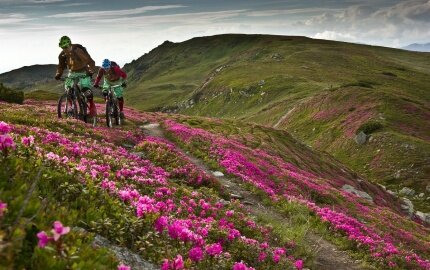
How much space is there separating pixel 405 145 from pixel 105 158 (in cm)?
6301

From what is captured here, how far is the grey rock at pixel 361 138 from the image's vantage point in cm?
7162

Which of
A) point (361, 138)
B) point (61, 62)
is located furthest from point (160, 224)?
point (361, 138)

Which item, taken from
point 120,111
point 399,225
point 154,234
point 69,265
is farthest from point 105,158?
point 399,225

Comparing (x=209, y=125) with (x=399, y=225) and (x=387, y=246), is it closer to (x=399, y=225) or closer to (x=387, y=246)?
(x=399, y=225)

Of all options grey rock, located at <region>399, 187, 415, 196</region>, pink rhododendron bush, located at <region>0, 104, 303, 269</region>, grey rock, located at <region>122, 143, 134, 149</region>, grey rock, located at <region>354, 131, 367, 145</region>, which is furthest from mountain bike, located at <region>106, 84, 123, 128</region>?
grey rock, located at <region>354, 131, 367, 145</region>

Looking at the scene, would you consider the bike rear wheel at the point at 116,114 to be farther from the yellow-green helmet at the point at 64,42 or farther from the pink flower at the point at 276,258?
the pink flower at the point at 276,258

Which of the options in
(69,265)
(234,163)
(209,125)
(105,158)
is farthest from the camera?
(209,125)

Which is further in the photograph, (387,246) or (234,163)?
(234,163)

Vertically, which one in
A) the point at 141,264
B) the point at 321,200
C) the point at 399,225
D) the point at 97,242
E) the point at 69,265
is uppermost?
the point at 69,265

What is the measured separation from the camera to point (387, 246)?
18609 mm

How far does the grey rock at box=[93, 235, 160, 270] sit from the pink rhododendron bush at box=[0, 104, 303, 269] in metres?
0.12

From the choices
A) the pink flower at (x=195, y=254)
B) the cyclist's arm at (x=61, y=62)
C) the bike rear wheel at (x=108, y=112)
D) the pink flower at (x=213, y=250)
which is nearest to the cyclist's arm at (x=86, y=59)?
the cyclist's arm at (x=61, y=62)

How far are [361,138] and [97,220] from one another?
70909mm

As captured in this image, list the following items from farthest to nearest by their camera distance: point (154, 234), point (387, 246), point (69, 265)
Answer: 1. point (387, 246)
2. point (154, 234)
3. point (69, 265)
